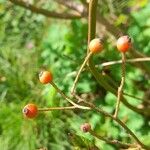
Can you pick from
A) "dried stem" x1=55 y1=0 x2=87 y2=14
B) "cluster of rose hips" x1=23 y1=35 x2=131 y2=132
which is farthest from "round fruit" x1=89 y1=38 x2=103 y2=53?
"dried stem" x1=55 y1=0 x2=87 y2=14

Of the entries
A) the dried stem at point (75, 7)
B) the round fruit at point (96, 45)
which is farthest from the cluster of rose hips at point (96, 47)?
the dried stem at point (75, 7)

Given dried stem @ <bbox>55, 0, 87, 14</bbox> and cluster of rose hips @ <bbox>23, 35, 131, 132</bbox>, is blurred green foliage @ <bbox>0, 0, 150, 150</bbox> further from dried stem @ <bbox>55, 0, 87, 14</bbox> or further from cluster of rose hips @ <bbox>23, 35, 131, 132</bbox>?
cluster of rose hips @ <bbox>23, 35, 131, 132</bbox>

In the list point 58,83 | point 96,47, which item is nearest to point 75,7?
point 58,83

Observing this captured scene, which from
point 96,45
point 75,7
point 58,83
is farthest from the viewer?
point 58,83

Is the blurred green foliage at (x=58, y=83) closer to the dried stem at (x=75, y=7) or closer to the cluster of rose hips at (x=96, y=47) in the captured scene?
Answer: the dried stem at (x=75, y=7)

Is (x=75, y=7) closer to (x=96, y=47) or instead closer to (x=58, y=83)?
(x=58, y=83)

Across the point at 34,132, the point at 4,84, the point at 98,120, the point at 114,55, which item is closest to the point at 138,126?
the point at 98,120

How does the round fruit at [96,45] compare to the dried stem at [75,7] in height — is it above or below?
below

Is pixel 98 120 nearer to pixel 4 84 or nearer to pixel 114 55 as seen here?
pixel 114 55
